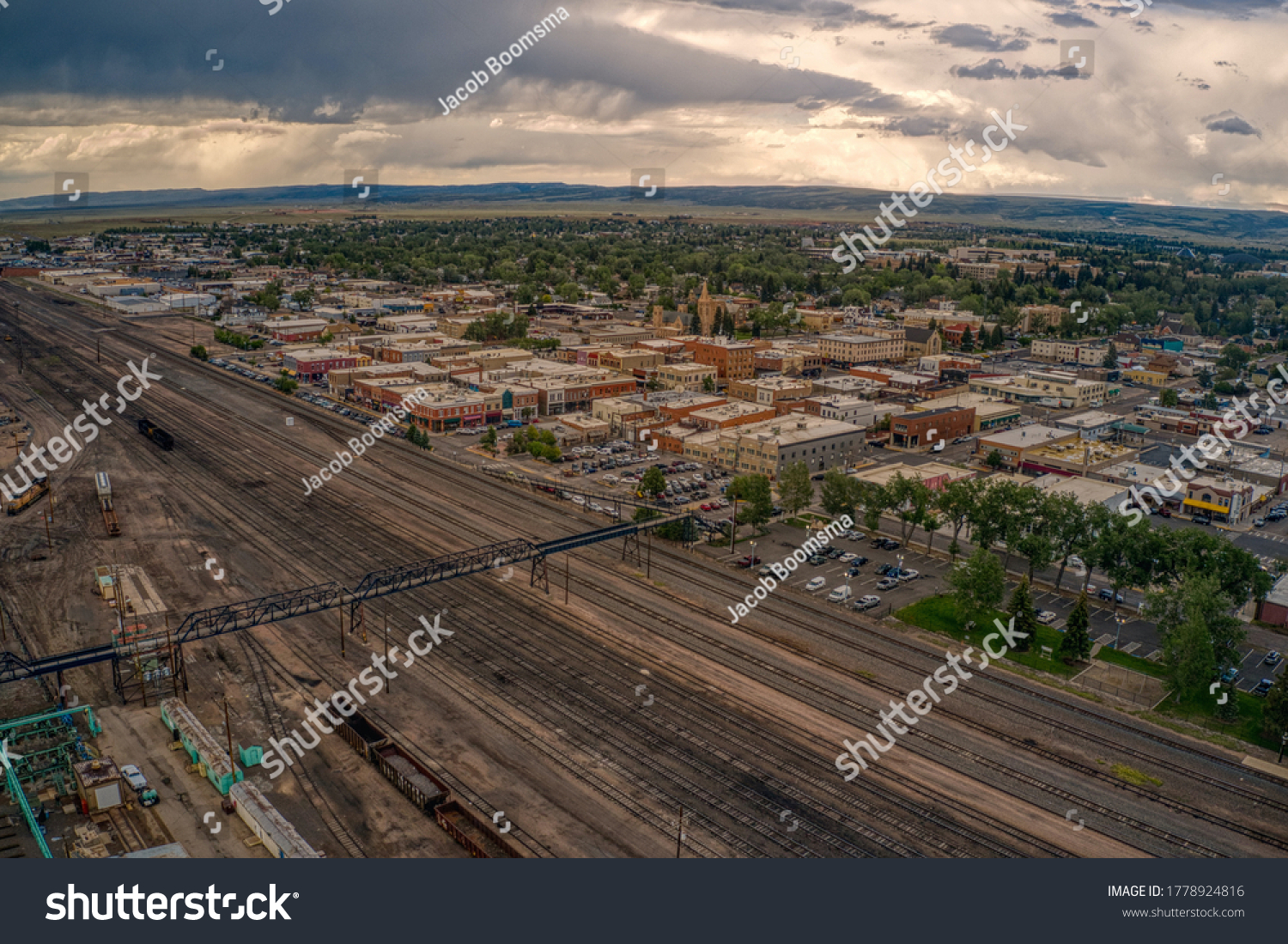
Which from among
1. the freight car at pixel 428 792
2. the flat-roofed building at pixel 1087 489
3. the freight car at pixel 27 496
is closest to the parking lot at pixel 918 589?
the flat-roofed building at pixel 1087 489

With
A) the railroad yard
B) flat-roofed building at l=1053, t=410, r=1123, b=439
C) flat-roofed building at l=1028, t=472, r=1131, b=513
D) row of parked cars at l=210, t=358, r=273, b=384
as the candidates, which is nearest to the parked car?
the railroad yard

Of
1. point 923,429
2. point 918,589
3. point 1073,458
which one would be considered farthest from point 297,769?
point 923,429

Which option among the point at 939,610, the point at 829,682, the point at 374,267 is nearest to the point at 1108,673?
the point at 939,610

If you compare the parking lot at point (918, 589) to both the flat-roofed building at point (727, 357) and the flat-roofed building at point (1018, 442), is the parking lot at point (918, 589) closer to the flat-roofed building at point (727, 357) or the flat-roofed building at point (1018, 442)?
the flat-roofed building at point (1018, 442)

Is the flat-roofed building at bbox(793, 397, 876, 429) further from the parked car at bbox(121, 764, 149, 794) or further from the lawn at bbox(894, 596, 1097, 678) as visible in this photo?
the parked car at bbox(121, 764, 149, 794)

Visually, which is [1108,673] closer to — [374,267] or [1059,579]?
[1059,579]

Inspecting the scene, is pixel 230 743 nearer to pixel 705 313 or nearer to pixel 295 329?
pixel 295 329
